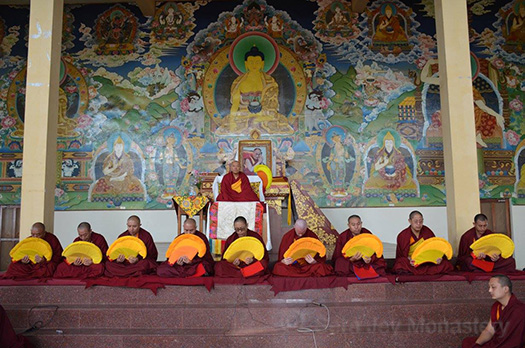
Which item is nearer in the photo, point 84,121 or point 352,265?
point 352,265

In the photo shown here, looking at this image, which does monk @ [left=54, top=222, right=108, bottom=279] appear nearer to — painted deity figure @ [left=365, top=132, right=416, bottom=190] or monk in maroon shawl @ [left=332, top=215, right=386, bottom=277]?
monk in maroon shawl @ [left=332, top=215, right=386, bottom=277]

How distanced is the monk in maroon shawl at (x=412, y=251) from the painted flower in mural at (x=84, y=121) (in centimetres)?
723

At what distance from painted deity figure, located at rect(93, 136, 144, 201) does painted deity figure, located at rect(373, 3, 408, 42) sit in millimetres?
5962

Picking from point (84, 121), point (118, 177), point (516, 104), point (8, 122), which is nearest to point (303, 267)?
point (118, 177)

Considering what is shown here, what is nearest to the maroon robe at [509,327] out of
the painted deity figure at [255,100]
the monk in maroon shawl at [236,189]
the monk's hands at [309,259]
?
the monk's hands at [309,259]

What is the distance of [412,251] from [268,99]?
5.47 meters

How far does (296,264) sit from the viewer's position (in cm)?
618

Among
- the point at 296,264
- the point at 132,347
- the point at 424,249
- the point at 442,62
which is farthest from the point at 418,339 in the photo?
the point at 442,62

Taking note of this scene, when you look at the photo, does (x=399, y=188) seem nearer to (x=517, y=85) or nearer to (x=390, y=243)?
(x=390, y=243)

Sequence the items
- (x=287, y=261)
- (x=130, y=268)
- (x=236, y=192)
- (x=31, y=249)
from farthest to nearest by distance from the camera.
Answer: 1. (x=236, y=192)
2. (x=31, y=249)
3. (x=130, y=268)
4. (x=287, y=261)

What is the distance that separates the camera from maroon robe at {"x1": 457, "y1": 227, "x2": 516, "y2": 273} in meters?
6.13

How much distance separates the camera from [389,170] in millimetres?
10477

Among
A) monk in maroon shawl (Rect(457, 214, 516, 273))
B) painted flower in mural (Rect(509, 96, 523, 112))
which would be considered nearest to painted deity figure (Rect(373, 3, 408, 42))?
painted flower in mural (Rect(509, 96, 523, 112))

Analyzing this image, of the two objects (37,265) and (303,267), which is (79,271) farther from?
(303,267)
